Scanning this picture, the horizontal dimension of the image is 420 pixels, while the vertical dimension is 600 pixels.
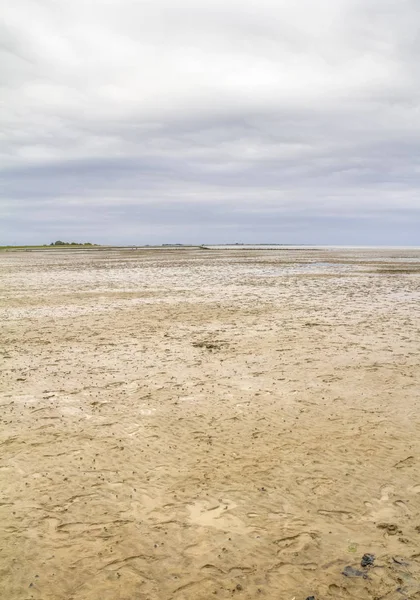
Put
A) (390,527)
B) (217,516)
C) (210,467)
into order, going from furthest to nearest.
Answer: (210,467), (217,516), (390,527)

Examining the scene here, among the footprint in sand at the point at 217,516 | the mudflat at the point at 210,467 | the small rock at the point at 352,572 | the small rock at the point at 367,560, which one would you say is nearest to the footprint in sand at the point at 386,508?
the mudflat at the point at 210,467

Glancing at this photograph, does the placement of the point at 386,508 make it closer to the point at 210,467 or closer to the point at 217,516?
the point at 217,516

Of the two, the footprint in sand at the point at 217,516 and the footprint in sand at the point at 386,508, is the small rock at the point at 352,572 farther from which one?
the footprint in sand at the point at 217,516

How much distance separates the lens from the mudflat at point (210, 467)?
4.01m

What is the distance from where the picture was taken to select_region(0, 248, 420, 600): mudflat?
401 centimetres

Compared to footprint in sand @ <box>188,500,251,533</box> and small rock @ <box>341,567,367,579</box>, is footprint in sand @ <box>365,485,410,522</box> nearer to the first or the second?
small rock @ <box>341,567,367,579</box>

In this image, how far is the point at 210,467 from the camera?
577 centimetres

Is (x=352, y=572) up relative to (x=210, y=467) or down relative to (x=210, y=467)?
down

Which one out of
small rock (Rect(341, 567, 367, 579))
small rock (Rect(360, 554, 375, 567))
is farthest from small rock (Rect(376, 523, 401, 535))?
small rock (Rect(341, 567, 367, 579))

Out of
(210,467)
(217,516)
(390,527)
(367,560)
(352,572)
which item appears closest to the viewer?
(352,572)

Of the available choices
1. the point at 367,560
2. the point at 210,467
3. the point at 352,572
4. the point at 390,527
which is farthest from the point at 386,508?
the point at 210,467

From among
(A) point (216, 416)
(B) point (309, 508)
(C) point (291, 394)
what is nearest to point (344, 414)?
(C) point (291, 394)

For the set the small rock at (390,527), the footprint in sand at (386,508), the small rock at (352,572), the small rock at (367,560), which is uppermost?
the footprint in sand at (386,508)

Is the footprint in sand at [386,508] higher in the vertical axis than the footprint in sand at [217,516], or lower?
higher
